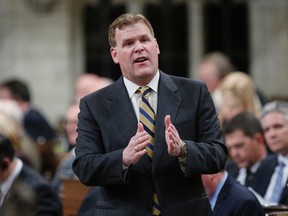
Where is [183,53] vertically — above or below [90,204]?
below

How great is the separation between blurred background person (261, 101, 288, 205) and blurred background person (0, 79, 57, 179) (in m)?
2.94

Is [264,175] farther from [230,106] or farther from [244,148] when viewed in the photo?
[230,106]

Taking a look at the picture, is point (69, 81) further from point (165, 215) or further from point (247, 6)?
point (165, 215)

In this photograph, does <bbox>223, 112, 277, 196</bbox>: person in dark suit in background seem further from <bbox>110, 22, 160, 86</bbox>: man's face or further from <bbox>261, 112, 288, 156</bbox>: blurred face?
<bbox>110, 22, 160, 86</bbox>: man's face

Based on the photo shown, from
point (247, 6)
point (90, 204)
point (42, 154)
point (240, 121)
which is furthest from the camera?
point (247, 6)

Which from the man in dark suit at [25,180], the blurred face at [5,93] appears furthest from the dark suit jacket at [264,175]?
the blurred face at [5,93]

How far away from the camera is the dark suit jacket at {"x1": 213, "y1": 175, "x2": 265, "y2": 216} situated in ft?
22.1

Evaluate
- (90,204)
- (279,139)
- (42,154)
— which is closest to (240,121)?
(279,139)

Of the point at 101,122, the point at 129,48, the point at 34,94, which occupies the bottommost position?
the point at 34,94

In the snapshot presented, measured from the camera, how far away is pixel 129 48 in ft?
19.2

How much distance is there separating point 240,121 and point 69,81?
7.73m

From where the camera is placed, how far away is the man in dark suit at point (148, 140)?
5.72 m

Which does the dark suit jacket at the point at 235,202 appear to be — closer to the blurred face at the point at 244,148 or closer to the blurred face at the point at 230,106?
the blurred face at the point at 244,148

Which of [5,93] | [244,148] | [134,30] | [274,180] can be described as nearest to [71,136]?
[244,148]
